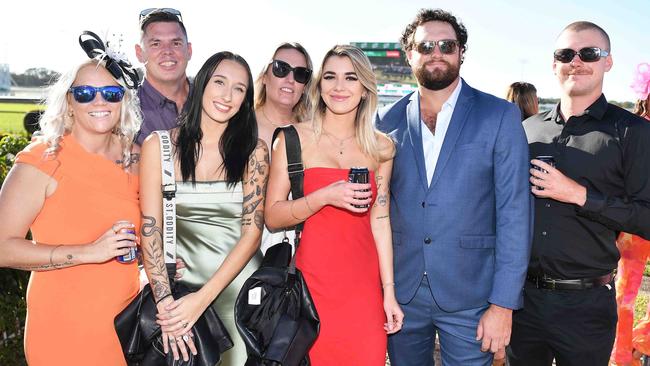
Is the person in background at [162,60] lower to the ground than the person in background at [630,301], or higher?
higher

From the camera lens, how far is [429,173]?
11.5 feet

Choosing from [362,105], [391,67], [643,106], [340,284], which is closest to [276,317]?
[340,284]

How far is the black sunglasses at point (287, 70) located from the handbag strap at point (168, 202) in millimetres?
1932

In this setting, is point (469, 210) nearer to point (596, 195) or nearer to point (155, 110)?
point (596, 195)

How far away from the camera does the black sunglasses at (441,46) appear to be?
352 cm

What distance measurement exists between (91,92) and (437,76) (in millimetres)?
2157

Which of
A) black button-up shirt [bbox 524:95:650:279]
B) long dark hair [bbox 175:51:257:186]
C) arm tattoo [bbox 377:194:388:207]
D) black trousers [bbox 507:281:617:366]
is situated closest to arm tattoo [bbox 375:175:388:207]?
arm tattoo [bbox 377:194:388:207]

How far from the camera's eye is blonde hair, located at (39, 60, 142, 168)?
3.03 metres

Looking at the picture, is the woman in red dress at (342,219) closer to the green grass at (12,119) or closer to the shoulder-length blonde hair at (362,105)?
the shoulder-length blonde hair at (362,105)

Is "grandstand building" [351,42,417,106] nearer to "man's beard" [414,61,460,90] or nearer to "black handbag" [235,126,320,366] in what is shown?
"man's beard" [414,61,460,90]

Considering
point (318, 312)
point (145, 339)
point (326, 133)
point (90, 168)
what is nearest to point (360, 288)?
point (318, 312)

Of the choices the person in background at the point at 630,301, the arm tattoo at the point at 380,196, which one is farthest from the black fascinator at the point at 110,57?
the person in background at the point at 630,301

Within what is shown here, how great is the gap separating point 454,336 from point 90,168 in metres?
2.50

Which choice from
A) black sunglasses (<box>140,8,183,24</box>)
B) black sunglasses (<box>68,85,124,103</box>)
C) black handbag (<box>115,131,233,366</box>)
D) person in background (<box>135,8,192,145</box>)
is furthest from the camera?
black sunglasses (<box>140,8,183,24</box>)
